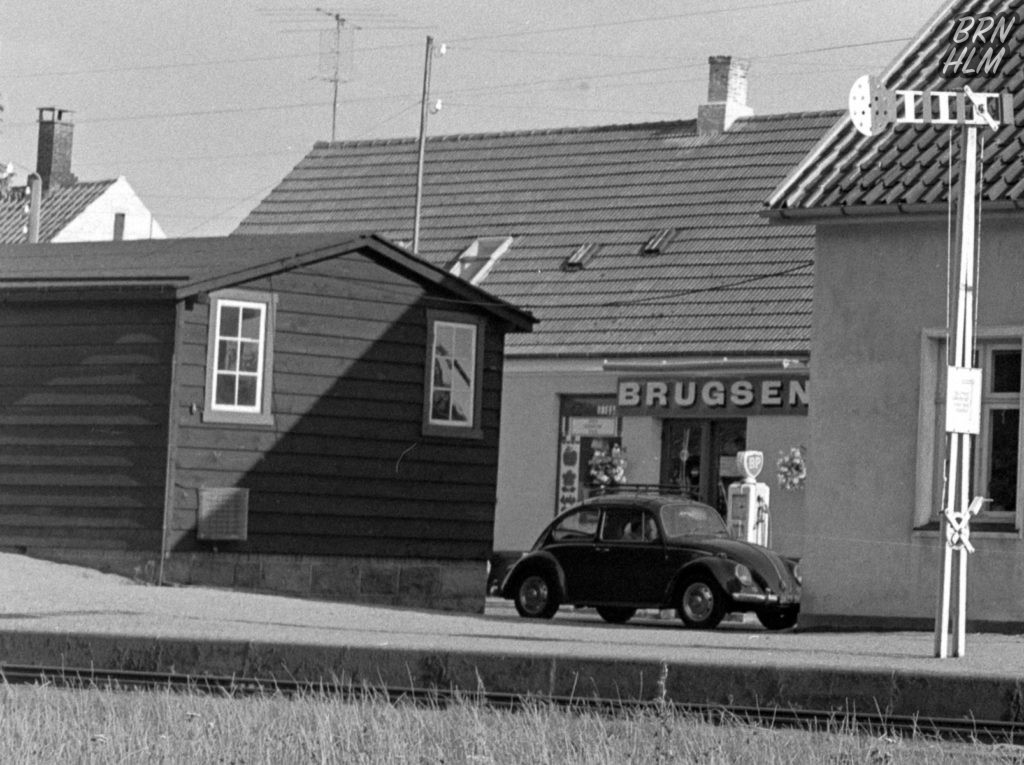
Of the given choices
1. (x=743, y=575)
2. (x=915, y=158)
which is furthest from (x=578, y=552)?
(x=915, y=158)

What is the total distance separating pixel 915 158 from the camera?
73.5 feet

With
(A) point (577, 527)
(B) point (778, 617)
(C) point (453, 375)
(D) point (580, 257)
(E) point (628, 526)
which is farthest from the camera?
(D) point (580, 257)

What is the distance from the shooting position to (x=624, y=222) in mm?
43875

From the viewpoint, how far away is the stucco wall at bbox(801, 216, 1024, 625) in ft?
71.4

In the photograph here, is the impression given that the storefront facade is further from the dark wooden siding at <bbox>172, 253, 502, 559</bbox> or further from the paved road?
the paved road

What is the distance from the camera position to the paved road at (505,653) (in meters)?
14.3

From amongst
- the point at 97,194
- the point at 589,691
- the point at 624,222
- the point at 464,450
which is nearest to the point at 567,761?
the point at 589,691

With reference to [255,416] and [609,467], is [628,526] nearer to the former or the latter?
Answer: [255,416]

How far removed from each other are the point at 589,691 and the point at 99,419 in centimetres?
1336

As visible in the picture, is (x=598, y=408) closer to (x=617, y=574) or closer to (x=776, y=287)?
(x=776, y=287)

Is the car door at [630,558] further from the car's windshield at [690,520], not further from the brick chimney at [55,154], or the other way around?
the brick chimney at [55,154]

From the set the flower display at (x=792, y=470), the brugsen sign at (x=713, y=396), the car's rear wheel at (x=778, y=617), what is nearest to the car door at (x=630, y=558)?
the car's rear wheel at (x=778, y=617)

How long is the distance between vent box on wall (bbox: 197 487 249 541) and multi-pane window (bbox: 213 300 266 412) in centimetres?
107

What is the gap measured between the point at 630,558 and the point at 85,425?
685 centimetres
